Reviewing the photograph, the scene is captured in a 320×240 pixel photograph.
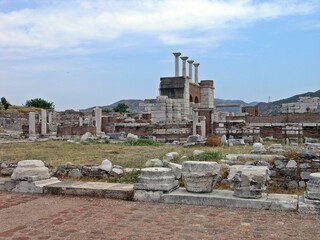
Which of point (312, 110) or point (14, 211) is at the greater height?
point (312, 110)

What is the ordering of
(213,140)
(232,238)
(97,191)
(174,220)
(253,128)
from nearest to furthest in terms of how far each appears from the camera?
(232,238) → (174,220) → (97,191) → (213,140) → (253,128)

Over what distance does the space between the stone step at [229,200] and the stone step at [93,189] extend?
2.73ft

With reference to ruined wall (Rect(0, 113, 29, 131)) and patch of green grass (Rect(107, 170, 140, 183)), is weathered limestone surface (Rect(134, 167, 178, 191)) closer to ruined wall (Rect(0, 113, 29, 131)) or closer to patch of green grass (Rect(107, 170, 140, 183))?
patch of green grass (Rect(107, 170, 140, 183))

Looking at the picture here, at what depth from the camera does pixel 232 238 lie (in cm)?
500

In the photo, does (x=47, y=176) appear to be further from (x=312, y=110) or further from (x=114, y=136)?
(x=312, y=110)

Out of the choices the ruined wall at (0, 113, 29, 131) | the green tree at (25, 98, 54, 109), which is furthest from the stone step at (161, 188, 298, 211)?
the green tree at (25, 98, 54, 109)

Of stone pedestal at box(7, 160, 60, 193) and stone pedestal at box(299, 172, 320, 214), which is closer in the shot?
stone pedestal at box(299, 172, 320, 214)

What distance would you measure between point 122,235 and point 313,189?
3.29 m

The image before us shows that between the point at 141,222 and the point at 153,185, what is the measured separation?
5.03 ft

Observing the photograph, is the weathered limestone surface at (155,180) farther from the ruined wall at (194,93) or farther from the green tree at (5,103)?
the green tree at (5,103)

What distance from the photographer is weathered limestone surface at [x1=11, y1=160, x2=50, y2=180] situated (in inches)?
328

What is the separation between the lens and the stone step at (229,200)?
6551 mm

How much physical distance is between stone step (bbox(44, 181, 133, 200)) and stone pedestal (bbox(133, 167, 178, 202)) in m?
0.25

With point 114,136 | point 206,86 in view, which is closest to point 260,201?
point 114,136
